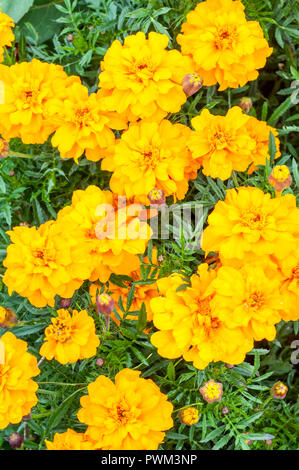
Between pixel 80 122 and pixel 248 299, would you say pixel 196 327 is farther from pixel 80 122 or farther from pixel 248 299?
pixel 80 122

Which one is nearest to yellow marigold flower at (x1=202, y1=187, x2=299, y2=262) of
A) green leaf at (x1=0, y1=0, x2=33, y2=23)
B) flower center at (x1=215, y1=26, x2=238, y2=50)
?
flower center at (x1=215, y1=26, x2=238, y2=50)

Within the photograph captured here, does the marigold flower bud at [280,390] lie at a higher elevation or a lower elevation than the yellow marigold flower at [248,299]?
lower

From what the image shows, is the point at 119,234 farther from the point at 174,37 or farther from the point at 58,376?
the point at 174,37

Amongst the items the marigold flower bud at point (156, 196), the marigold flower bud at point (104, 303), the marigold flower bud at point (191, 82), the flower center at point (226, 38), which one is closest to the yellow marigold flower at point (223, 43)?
the flower center at point (226, 38)

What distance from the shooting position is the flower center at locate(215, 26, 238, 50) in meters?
1.31

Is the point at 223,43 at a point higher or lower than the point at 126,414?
higher

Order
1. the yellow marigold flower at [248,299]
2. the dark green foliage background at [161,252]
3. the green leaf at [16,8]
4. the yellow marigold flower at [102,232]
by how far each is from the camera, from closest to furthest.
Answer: the yellow marigold flower at [248,299] → the yellow marigold flower at [102,232] → the dark green foliage background at [161,252] → the green leaf at [16,8]

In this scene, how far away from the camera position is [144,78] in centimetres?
126

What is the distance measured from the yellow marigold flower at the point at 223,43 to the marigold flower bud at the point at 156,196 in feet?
1.22

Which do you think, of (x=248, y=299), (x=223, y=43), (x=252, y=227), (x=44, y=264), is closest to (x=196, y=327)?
(x=248, y=299)

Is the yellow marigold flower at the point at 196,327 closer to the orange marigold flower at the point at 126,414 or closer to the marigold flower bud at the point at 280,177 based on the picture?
the orange marigold flower at the point at 126,414

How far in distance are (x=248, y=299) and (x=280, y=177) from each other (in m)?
0.27

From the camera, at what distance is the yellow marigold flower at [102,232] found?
1175 mm
